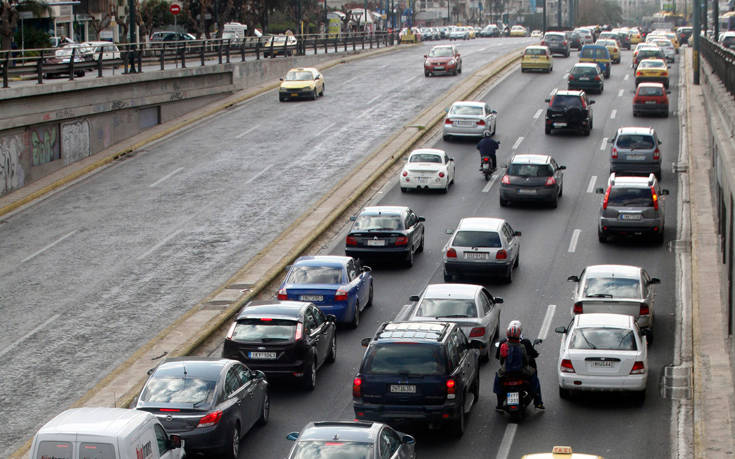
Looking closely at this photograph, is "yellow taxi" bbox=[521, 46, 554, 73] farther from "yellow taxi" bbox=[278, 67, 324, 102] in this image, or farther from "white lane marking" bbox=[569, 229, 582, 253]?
"white lane marking" bbox=[569, 229, 582, 253]

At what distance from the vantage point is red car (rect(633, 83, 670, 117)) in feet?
168

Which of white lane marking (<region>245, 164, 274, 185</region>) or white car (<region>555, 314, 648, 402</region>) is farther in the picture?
white lane marking (<region>245, 164, 274, 185</region>)

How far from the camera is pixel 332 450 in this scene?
13.8 m

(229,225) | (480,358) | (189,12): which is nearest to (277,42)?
(189,12)

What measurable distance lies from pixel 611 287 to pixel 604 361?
14.0 ft

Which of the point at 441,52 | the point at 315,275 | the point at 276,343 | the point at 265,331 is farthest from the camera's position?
the point at 441,52

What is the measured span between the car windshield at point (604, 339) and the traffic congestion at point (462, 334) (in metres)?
0.03

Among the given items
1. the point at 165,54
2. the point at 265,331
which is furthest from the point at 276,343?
the point at 165,54

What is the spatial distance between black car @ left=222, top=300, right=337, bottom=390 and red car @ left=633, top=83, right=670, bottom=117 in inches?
1351

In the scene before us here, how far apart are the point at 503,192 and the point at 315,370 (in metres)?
16.2

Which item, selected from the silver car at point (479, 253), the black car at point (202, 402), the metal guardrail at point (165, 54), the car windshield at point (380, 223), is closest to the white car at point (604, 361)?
the black car at point (202, 402)

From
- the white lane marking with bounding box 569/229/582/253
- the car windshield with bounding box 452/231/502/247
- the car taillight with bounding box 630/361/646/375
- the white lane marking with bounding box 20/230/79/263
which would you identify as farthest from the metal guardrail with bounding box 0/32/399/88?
the car taillight with bounding box 630/361/646/375

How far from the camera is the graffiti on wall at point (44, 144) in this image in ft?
138

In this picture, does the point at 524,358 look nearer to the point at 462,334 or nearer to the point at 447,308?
the point at 462,334
